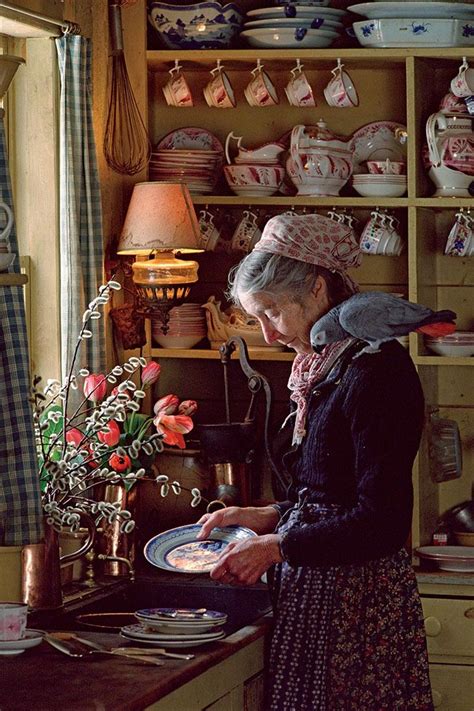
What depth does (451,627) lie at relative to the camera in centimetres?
347

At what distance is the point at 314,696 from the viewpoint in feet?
8.34

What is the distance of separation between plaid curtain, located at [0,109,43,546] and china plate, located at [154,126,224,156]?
121 centimetres

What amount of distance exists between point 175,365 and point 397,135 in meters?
0.99

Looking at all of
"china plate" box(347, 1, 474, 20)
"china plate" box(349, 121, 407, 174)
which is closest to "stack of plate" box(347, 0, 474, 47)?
"china plate" box(347, 1, 474, 20)

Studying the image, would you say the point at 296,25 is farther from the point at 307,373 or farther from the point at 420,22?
the point at 307,373

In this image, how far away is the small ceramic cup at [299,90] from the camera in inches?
147

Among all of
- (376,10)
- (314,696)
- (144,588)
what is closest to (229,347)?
(144,588)

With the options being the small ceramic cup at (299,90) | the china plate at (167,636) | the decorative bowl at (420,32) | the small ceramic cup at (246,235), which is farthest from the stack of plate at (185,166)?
the china plate at (167,636)

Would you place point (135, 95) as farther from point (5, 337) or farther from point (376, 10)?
point (5, 337)

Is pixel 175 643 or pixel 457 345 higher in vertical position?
pixel 457 345

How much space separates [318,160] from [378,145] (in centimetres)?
26

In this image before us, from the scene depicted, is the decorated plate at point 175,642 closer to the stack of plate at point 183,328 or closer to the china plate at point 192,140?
the stack of plate at point 183,328

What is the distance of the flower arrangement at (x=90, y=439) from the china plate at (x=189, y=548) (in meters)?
0.08

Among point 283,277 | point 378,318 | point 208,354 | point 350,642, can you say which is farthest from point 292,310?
point 208,354
